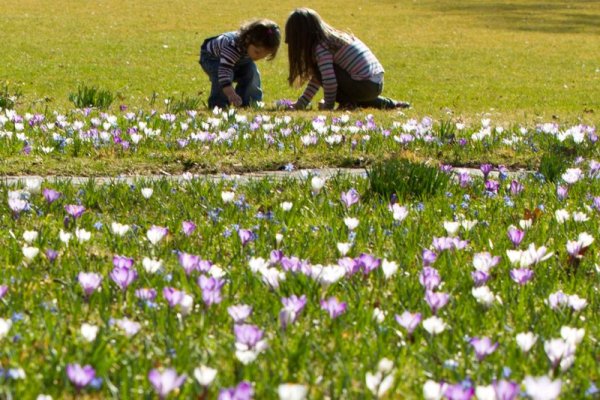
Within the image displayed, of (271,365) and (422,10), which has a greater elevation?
(271,365)

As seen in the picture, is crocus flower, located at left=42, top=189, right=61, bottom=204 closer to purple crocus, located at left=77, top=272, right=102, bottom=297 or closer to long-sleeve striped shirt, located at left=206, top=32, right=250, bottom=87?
purple crocus, located at left=77, top=272, right=102, bottom=297

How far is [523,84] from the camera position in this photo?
1642 cm

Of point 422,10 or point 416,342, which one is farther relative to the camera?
point 422,10

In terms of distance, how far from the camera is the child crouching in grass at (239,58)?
31.9 feet

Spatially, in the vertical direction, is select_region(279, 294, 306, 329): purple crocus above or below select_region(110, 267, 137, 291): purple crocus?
above

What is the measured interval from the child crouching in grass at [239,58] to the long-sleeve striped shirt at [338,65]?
599mm

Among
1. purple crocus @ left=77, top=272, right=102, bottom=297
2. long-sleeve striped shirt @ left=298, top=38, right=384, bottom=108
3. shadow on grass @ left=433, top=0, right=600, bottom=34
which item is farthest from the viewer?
shadow on grass @ left=433, top=0, right=600, bottom=34

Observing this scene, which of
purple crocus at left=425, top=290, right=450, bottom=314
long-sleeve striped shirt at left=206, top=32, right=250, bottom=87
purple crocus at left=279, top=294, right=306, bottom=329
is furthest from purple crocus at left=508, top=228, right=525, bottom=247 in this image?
long-sleeve striped shirt at left=206, top=32, right=250, bottom=87

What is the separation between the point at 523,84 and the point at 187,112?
9.96 meters

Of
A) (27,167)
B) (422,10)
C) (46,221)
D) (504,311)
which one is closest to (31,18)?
(422,10)

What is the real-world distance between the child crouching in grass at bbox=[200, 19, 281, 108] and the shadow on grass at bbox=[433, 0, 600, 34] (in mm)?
20382

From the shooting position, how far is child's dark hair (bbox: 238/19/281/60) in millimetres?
9633

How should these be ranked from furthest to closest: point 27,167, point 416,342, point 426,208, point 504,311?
point 27,167, point 426,208, point 504,311, point 416,342

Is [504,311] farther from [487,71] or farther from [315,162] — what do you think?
[487,71]
